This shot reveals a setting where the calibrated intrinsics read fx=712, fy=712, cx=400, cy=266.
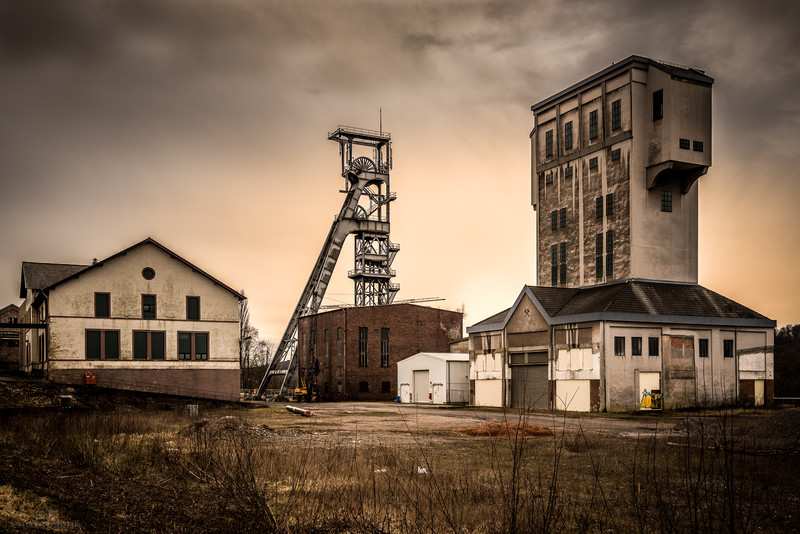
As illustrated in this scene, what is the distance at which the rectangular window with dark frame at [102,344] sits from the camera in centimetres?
3753

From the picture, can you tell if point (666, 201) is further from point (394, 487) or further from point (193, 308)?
point (394, 487)

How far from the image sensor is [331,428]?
2252cm

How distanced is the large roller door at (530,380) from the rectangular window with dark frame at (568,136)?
12.8 m

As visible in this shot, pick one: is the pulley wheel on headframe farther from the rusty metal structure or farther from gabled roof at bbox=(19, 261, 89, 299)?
gabled roof at bbox=(19, 261, 89, 299)

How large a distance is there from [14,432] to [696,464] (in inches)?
572

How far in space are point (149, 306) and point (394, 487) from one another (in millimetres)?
33576

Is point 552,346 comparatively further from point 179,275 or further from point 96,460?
point 96,460

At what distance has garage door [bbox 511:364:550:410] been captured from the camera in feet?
118

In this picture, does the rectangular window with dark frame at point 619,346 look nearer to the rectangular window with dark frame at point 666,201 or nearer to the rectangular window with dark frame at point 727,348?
the rectangular window with dark frame at point 727,348

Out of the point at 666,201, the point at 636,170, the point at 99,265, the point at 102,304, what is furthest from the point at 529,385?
the point at 99,265

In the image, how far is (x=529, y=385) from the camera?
121 ft

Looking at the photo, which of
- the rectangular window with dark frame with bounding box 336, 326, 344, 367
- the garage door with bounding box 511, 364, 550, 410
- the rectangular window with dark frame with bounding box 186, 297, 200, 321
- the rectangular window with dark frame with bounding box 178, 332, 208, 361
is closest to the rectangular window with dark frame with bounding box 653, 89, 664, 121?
the garage door with bounding box 511, 364, 550, 410

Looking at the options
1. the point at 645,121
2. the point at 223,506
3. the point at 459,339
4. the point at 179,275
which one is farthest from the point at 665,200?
the point at 223,506

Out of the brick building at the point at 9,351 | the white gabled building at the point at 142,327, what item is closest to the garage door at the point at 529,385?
the white gabled building at the point at 142,327
